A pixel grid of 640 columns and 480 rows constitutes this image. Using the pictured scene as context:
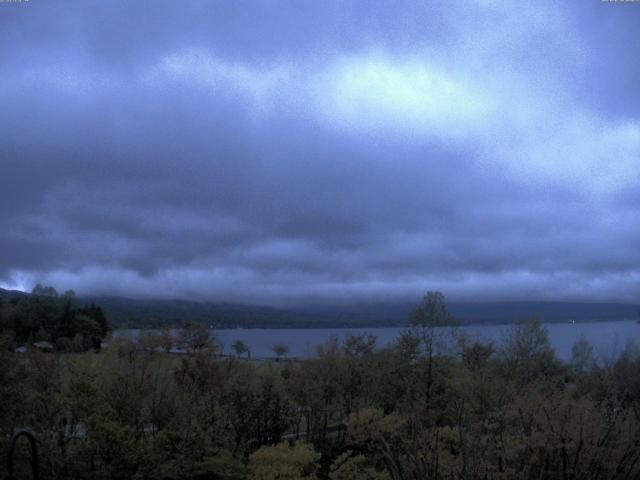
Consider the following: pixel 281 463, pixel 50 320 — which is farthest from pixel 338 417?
pixel 50 320

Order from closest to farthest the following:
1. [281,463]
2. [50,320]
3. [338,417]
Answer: [281,463]
[338,417]
[50,320]

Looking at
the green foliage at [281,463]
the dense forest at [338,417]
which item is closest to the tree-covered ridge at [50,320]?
the dense forest at [338,417]

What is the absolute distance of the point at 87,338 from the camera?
7512 centimetres

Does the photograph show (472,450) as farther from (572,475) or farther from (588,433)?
Result: (588,433)

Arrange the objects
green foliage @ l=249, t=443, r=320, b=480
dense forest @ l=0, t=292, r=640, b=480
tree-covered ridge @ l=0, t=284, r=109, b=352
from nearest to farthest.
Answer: dense forest @ l=0, t=292, r=640, b=480 → green foliage @ l=249, t=443, r=320, b=480 → tree-covered ridge @ l=0, t=284, r=109, b=352

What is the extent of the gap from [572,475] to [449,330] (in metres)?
13.6

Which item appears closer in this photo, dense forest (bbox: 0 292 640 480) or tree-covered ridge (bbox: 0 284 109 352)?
dense forest (bbox: 0 292 640 480)

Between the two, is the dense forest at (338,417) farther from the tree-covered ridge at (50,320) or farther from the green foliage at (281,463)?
the tree-covered ridge at (50,320)

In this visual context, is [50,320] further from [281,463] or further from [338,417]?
[281,463]

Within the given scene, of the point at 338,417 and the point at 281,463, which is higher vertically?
the point at 281,463

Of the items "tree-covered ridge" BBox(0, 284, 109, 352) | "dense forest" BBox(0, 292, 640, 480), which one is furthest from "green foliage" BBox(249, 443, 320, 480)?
"tree-covered ridge" BBox(0, 284, 109, 352)

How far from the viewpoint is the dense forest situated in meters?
9.62

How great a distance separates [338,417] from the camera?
22.5 m

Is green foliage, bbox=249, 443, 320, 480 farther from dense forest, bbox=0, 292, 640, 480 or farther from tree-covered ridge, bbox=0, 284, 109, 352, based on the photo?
tree-covered ridge, bbox=0, 284, 109, 352
